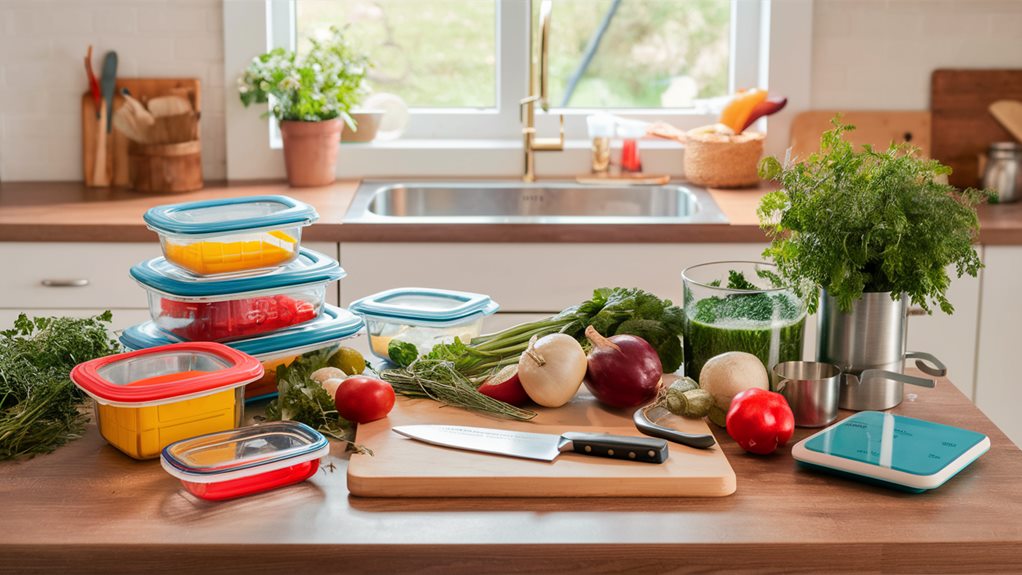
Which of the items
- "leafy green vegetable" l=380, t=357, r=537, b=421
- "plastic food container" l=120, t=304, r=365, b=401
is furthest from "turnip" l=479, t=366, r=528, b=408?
"plastic food container" l=120, t=304, r=365, b=401

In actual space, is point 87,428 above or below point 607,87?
below

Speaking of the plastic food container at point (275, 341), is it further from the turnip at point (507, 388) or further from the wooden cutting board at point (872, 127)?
the wooden cutting board at point (872, 127)

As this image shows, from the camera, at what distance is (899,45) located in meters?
3.43

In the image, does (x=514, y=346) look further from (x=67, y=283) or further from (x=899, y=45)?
(x=899, y=45)

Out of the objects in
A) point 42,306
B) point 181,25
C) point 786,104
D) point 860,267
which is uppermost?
point 181,25

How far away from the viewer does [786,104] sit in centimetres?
336

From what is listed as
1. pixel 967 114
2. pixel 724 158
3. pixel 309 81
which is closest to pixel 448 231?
pixel 309 81

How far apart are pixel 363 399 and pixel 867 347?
28.1 inches

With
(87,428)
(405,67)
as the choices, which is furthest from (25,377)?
(405,67)

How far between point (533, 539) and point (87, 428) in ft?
2.26

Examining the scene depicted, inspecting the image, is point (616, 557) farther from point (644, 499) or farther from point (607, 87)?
point (607, 87)

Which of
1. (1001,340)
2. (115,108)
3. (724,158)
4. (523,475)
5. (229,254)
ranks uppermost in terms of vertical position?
(115,108)

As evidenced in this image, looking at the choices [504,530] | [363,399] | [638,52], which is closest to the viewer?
[504,530]

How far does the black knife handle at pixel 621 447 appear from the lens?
135cm
